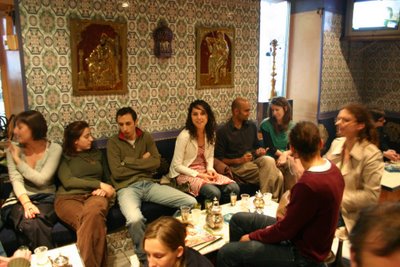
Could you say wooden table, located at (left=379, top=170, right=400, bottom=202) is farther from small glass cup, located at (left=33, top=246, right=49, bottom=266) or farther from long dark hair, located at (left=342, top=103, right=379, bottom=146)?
small glass cup, located at (left=33, top=246, right=49, bottom=266)

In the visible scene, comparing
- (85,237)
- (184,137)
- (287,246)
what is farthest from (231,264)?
(184,137)

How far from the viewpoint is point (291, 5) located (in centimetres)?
516

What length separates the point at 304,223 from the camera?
1869mm

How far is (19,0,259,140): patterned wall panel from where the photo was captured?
3094 mm

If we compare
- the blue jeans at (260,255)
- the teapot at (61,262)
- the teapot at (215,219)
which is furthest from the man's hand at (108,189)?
the blue jeans at (260,255)

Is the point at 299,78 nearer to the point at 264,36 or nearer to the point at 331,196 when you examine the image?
the point at 264,36

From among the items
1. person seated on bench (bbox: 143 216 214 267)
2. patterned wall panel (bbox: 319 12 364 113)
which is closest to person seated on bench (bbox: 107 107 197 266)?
person seated on bench (bbox: 143 216 214 267)

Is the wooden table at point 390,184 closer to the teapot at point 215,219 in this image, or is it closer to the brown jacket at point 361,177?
the brown jacket at point 361,177

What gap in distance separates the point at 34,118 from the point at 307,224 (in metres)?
2.20

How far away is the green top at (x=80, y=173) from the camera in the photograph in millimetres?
2893

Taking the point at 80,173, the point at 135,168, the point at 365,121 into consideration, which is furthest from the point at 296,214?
the point at 80,173

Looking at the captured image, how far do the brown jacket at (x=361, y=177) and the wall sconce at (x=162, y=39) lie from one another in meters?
2.09

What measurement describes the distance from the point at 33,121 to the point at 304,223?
218 centimetres

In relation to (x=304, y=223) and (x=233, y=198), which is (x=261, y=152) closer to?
(x=233, y=198)
